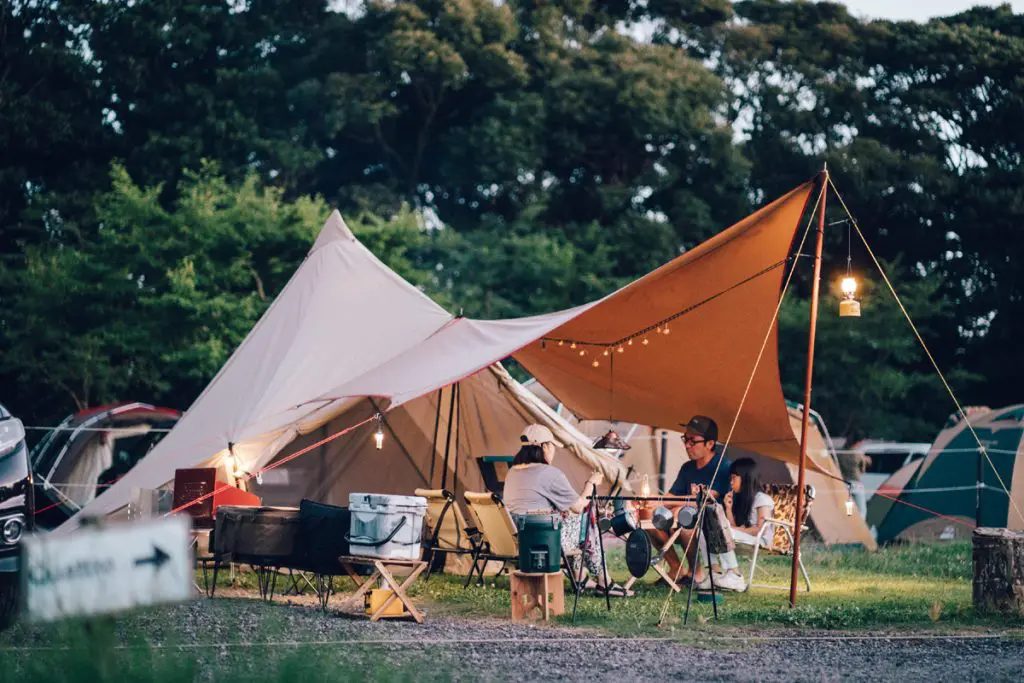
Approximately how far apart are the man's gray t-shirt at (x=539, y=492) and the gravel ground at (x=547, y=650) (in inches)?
30.1

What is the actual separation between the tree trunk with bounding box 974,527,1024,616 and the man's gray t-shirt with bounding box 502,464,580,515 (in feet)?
7.17

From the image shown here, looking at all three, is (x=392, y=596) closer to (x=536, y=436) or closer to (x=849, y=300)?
(x=536, y=436)

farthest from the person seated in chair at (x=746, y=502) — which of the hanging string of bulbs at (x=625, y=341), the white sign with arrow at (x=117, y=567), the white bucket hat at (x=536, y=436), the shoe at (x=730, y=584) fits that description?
the white sign with arrow at (x=117, y=567)

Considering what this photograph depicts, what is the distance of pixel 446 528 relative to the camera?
10016 mm

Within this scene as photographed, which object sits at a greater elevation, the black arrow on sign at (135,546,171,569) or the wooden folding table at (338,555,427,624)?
the black arrow on sign at (135,546,171,569)

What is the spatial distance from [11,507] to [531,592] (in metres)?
2.66

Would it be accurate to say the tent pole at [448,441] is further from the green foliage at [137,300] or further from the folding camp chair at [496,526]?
the green foliage at [137,300]

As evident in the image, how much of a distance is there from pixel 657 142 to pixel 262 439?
1566 centimetres

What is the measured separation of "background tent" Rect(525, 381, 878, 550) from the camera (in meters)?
13.0

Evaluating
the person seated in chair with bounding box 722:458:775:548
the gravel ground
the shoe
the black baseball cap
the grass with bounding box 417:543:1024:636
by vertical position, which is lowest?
the gravel ground

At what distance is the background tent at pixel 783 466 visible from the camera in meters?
13.0

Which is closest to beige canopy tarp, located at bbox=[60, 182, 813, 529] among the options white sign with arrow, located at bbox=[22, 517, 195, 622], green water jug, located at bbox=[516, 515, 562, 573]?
green water jug, located at bbox=[516, 515, 562, 573]

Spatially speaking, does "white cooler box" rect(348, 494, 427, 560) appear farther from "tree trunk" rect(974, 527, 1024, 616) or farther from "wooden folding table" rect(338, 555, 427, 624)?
"tree trunk" rect(974, 527, 1024, 616)

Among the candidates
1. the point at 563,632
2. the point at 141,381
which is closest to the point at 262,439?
the point at 563,632
